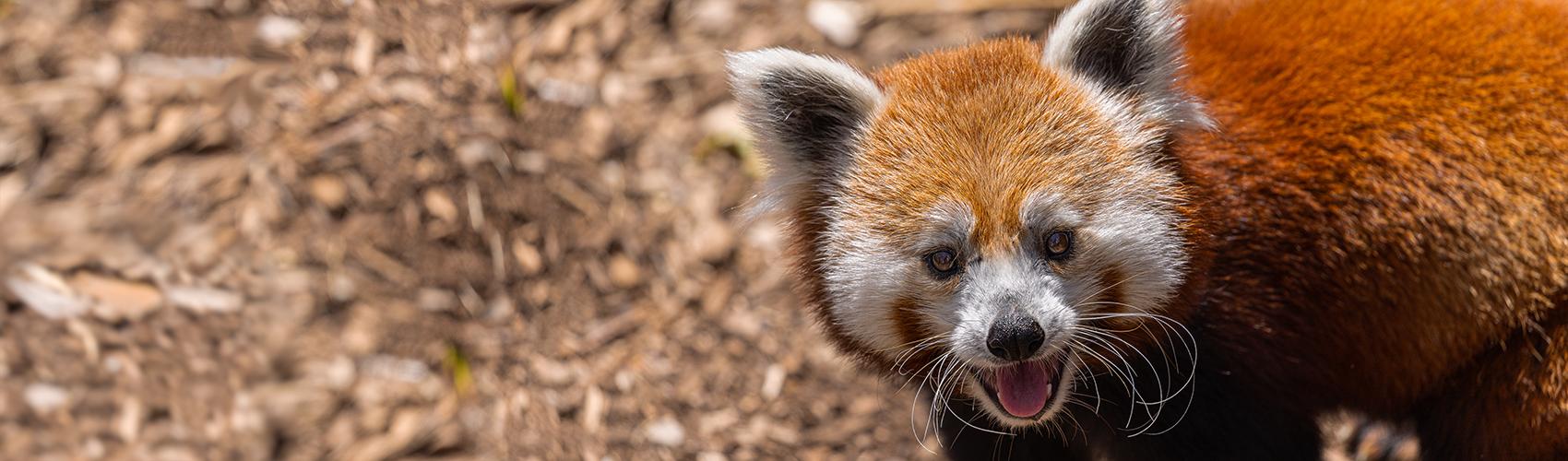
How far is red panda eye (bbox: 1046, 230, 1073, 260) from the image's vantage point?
2734 mm

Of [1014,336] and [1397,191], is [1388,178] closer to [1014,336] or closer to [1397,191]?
[1397,191]

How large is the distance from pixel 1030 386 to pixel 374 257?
8.56ft

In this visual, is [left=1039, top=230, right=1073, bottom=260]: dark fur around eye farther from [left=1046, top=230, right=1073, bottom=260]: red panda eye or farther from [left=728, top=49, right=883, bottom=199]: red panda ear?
[left=728, top=49, right=883, bottom=199]: red panda ear

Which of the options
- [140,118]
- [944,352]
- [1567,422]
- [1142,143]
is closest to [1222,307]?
[1142,143]

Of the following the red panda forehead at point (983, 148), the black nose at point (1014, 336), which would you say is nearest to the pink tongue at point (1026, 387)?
the black nose at point (1014, 336)

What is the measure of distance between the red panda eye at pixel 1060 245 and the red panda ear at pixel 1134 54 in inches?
14.4

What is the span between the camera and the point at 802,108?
9.78 ft

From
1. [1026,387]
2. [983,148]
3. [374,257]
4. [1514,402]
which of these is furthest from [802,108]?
[374,257]

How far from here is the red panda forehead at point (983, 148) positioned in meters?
2.72

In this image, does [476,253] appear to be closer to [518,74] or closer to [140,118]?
[518,74]

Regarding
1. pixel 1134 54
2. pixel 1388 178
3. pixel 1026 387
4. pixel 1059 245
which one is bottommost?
pixel 1026 387

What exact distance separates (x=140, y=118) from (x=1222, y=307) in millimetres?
3942

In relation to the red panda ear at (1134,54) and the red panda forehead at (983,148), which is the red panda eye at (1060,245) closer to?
the red panda forehead at (983,148)

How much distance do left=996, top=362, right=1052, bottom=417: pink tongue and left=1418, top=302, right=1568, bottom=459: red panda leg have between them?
1198mm
